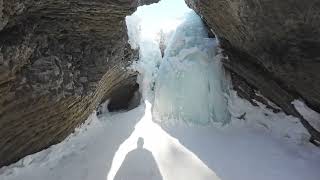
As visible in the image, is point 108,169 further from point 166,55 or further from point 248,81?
point 166,55

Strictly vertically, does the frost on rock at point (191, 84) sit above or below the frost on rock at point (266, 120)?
above

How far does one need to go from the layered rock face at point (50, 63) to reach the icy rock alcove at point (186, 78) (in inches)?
71.5

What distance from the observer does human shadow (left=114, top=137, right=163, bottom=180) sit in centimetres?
531

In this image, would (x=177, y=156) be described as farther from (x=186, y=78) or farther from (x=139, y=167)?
(x=186, y=78)

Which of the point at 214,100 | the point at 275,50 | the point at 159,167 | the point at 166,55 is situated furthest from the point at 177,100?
the point at 275,50

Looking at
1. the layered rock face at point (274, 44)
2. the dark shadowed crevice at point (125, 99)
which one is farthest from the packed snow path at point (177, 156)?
the dark shadowed crevice at point (125, 99)

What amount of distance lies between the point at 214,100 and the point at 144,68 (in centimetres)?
224

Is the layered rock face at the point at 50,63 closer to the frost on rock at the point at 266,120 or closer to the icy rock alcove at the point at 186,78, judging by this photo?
the icy rock alcove at the point at 186,78

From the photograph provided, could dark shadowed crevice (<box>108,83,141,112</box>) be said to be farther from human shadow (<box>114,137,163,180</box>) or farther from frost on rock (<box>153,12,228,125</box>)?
human shadow (<box>114,137,163,180</box>)

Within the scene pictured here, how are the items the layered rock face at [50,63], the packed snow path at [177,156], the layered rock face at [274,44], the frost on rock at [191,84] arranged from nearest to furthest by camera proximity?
the layered rock face at [50,63] < the layered rock face at [274,44] < the packed snow path at [177,156] < the frost on rock at [191,84]

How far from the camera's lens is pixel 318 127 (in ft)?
17.9

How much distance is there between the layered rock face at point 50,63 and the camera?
4.29 meters

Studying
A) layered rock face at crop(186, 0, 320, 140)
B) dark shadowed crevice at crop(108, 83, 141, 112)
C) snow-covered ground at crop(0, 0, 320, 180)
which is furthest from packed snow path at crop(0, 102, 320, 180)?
dark shadowed crevice at crop(108, 83, 141, 112)

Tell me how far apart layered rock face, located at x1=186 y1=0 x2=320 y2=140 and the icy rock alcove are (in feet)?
2.04
